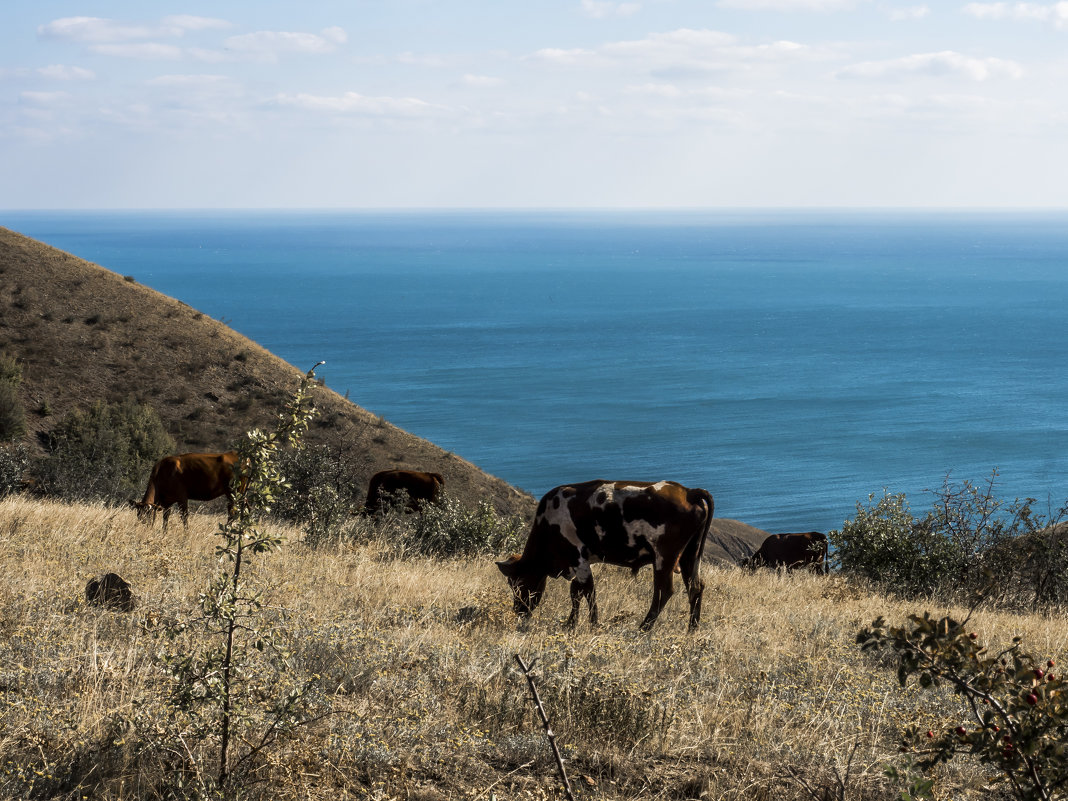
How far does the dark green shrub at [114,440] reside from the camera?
32594 millimetres

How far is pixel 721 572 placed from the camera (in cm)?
1525

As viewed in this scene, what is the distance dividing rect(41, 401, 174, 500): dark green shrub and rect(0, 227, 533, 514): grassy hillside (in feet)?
4.88

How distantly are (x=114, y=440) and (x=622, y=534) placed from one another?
110 ft

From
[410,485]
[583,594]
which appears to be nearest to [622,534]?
[583,594]

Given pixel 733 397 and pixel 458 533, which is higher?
pixel 458 533

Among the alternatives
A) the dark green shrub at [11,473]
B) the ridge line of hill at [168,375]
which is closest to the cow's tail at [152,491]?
the dark green shrub at [11,473]

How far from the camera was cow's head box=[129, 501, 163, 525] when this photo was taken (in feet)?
44.0

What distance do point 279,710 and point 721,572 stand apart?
1113 centimetres

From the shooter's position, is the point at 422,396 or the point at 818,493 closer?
the point at 818,493

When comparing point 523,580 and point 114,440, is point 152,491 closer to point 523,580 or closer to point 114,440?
point 523,580

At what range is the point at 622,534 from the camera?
10.1 m

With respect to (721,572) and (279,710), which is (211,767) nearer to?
(279,710)

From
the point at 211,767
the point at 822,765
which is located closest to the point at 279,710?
A: the point at 211,767

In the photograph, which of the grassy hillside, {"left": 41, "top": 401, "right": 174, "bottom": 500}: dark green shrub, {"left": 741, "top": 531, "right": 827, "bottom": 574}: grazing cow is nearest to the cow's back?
{"left": 741, "top": 531, "right": 827, "bottom": 574}: grazing cow
